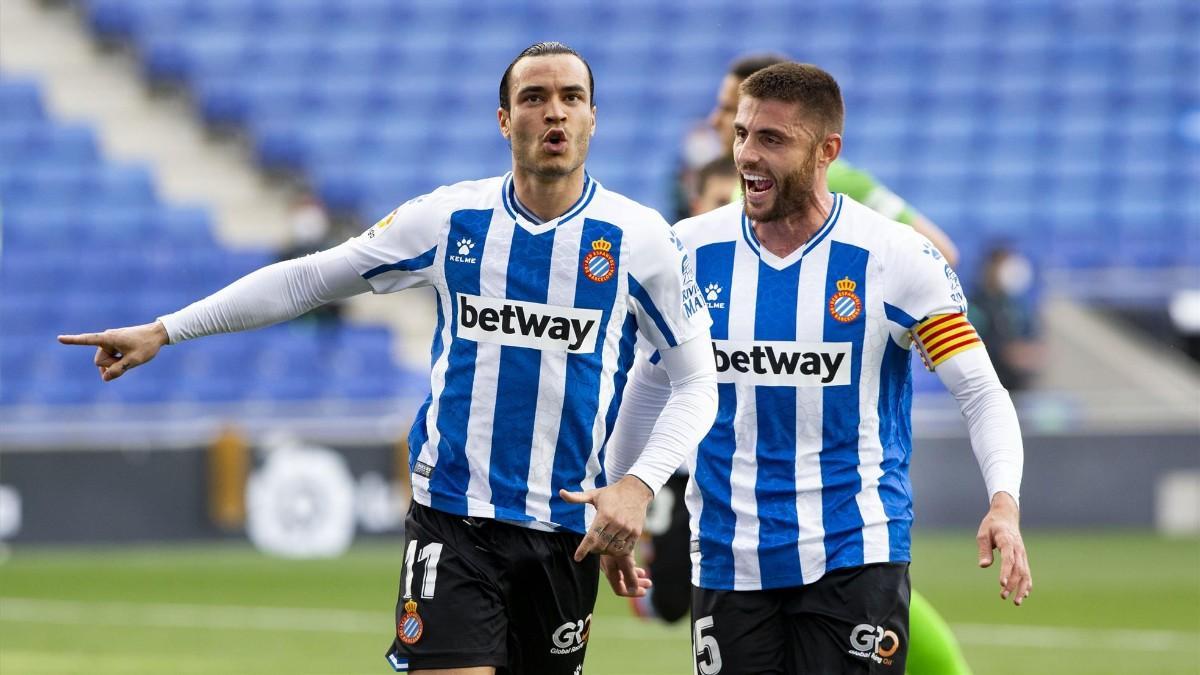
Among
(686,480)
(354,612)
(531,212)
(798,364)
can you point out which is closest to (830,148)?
(798,364)

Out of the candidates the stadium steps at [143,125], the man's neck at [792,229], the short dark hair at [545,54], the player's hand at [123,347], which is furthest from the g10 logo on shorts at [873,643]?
the stadium steps at [143,125]

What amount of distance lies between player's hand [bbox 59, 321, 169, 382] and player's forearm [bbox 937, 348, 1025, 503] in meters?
1.81

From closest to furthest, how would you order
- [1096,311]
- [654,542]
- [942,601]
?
[654,542], [942,601], [1096,311]

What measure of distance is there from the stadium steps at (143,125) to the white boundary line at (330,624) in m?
6.89

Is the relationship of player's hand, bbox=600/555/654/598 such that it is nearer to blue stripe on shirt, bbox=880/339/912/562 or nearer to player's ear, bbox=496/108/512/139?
blue stripe on shirt, bbox=880/339/912/562

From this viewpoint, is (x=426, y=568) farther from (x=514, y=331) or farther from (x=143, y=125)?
(x=143, y=125)

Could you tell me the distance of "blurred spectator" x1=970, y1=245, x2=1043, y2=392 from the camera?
14.8 metres

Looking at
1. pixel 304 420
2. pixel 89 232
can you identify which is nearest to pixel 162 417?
pixel 304 420

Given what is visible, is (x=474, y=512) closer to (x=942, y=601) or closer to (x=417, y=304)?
(x=942, y=601)

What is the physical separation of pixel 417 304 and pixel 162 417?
3.64m

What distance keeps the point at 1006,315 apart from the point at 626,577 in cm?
1092

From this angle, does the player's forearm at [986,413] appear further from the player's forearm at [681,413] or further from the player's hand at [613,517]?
the player's hand at [613,517]

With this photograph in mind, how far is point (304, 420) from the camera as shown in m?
14.2

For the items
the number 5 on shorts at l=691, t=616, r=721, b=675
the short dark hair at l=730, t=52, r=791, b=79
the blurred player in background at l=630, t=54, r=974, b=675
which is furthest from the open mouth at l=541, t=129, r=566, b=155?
the short dark hair at l=730, t=52, r=791, b=79
